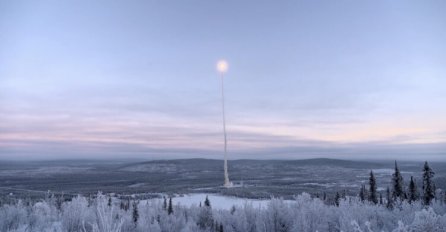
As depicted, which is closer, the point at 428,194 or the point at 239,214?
the point at 239,214

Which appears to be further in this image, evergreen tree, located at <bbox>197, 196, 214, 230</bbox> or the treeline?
the treeline

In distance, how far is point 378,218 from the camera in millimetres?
16688

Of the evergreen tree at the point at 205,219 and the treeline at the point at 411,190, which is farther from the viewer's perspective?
the treeline at the point at 411,190

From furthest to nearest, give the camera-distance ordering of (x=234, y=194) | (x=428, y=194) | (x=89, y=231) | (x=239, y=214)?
(x=234, y=194), (x=428, y=194), (x=239, y=214), (x=89, y=231)

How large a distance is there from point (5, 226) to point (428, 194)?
1112 inches

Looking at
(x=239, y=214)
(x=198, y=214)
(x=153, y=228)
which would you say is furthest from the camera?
(x=198, y=214)

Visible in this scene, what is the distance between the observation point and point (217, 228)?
18.5 meters

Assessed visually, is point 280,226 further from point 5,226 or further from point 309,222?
point 5,226

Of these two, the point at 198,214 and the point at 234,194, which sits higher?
the point at 198,214

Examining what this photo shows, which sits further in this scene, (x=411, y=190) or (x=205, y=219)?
(x=411, y=190)

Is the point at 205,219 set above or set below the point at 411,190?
above

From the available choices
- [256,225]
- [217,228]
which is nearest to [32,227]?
[217,228]

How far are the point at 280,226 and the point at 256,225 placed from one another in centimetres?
104

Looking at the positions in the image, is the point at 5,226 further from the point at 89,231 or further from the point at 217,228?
the point at 217,228
